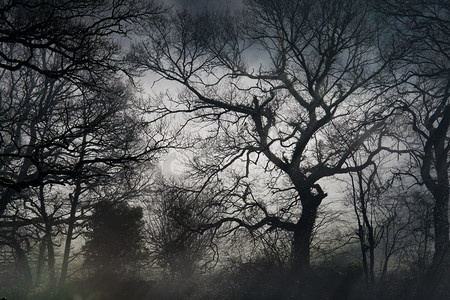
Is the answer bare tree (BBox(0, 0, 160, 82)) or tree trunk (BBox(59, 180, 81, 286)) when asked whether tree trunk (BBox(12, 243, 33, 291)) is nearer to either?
tree trunk (BBox(59, 180, 81, 286))

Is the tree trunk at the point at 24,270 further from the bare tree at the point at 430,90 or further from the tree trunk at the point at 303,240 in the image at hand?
the bare tree at the point at 430,90

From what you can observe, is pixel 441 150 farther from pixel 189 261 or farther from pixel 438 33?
pixel 189 261

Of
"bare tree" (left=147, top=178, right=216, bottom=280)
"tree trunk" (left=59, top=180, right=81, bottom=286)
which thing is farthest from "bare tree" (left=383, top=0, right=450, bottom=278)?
"tree trunk" (left=59, top=180, right=81, bottom=286)

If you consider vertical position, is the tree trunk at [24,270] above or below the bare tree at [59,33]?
below

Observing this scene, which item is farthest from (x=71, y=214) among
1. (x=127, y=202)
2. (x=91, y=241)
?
(x=127, y=202)

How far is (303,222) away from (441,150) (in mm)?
6846

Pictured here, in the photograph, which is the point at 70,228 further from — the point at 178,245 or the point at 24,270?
the point at 178,245

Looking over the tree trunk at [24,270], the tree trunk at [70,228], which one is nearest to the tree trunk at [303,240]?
the tree trunk at [70,228]

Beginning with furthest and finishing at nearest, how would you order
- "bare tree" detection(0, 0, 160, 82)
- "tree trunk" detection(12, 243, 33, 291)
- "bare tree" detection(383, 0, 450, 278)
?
"tree trunk" detection(12, 243, 33, 291)
"bare tree" detection(383, 0, 450, 278)
"bare tree" detection(0, 0, 160, 82)

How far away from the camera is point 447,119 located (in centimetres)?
1563

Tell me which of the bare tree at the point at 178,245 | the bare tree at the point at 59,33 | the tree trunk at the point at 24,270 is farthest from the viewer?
the tree trunk at the point at 24,270

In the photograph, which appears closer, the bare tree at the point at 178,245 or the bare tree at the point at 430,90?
the bare tree at the point at 430,90

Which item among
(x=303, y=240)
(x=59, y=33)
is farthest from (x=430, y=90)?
(x=59, y=33)

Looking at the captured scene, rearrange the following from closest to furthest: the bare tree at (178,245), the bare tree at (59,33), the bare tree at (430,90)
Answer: the bare tree at (59,33) → the bare tree at (430,90) → the bare tree at (178,245)
